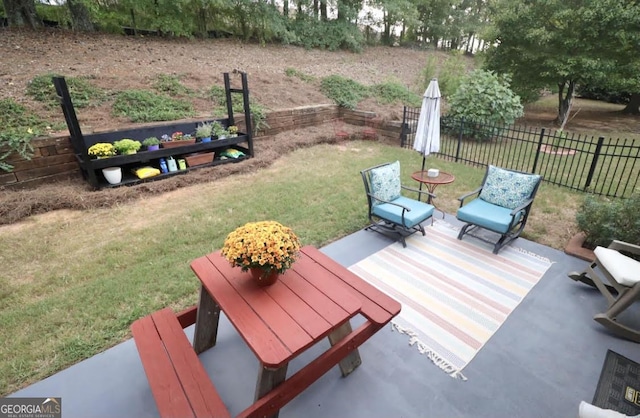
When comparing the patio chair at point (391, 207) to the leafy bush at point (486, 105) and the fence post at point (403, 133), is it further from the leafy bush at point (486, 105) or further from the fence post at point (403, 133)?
the leafy bush at point (486, 105)

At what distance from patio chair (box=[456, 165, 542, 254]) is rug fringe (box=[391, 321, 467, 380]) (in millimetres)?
1846

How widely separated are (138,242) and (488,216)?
4.38 m

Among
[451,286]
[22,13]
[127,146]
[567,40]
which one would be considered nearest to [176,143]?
[127,146]

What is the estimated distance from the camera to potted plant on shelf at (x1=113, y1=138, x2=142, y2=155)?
5.21m

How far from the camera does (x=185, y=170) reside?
5.96m

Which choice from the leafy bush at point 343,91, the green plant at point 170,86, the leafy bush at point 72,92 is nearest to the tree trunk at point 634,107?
the leafy bush at point 343,91

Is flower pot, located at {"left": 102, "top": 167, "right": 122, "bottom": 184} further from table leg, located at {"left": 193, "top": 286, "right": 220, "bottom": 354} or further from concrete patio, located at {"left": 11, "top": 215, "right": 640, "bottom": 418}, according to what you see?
table leg, located at {"left": 193, "top": 286, "right": 220, "bottom": 354}

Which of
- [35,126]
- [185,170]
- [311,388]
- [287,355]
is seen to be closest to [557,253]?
[311,388]

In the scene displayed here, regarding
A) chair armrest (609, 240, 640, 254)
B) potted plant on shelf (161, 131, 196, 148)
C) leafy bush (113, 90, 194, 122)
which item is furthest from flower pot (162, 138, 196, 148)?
chair armrest (609, 240, 640, 254)

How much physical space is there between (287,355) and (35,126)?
652cm

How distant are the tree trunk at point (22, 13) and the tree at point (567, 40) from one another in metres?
14.4

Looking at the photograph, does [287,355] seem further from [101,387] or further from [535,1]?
[535,1]

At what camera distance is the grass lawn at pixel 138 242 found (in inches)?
100.0

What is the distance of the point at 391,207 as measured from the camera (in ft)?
13.3
